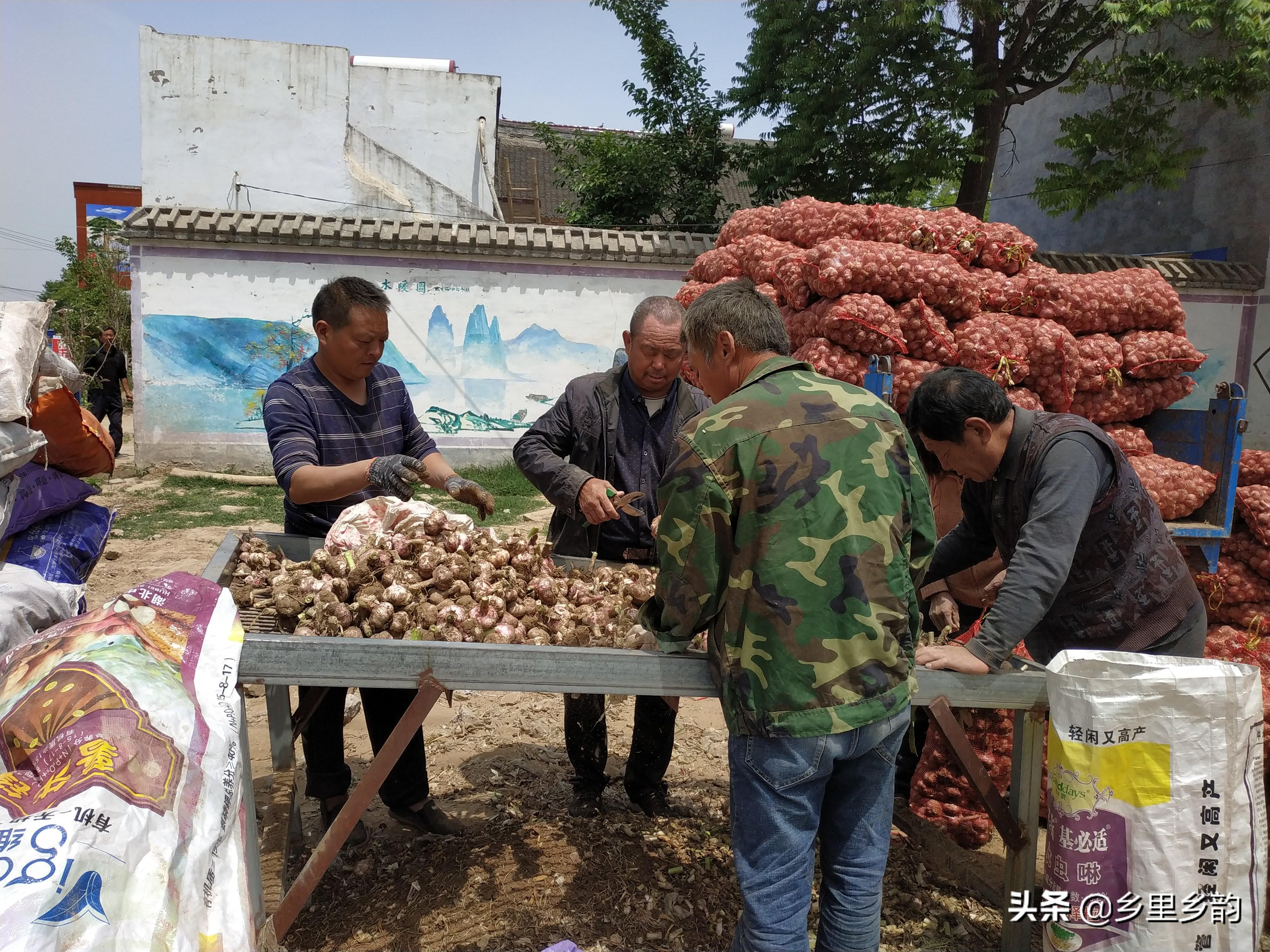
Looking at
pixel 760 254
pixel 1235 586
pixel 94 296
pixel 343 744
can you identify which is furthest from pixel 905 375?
pixel 94 296

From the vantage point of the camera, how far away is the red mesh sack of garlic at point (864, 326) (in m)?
3.85

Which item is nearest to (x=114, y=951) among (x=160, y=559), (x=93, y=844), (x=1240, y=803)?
(x=93, y=844)

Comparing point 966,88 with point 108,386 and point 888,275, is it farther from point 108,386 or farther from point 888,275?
point 108,386

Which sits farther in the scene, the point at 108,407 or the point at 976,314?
the point at 108,407

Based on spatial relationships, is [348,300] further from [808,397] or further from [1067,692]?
[1067,692]

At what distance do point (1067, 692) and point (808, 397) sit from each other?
105cm

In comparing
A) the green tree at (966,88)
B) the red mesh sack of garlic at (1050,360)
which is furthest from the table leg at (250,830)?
the green tree at (966,88)

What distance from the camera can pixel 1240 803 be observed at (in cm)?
209

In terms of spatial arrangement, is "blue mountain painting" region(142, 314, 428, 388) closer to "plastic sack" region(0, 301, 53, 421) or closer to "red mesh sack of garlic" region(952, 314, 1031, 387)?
"red mesh sack of garlic" region(952, 314, 1031, 387)

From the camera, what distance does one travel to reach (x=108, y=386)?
36.1 ft

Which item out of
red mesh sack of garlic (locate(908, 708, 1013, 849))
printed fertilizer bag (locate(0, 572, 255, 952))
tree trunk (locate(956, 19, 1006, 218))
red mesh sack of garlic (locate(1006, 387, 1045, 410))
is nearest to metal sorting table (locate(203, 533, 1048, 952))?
printed fertilizer bag (locate(0, 572, 255, 952))

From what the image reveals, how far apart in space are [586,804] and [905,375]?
7.59 ft

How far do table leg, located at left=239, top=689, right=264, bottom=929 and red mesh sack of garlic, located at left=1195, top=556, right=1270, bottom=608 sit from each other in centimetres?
397

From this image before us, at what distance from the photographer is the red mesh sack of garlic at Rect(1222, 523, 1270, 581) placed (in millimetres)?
3891
